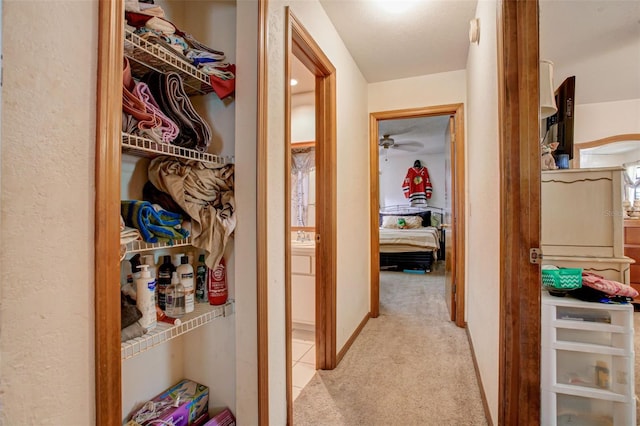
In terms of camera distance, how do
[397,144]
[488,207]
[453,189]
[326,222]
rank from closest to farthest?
[488,207] < [326,222] < [453,189] < [397,144]

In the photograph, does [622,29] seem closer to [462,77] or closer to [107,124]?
[107,124]

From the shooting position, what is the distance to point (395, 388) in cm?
200

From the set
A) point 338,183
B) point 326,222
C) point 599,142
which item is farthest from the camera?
point 338,183

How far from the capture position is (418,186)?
759 cm

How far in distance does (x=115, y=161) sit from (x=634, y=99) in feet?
5.77

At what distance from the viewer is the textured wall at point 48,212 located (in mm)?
620

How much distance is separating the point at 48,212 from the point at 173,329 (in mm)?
582

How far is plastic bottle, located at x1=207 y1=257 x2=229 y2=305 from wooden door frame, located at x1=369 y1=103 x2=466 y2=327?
225 centimetres

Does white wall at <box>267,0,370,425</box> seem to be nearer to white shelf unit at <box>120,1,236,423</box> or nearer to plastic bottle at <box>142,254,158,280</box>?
white shelf unit at <box>120,1,236,423</box>

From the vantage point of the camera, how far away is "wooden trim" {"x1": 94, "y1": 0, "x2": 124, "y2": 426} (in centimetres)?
76

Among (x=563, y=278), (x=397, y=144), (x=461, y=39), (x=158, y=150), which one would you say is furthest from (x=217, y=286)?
(x=397, y=144)

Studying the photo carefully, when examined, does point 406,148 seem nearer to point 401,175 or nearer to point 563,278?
point 401,175

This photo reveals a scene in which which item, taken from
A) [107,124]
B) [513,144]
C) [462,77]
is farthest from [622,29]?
[462,77]

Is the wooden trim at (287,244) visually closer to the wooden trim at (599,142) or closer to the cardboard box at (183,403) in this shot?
the cardboard box at (183,403)
